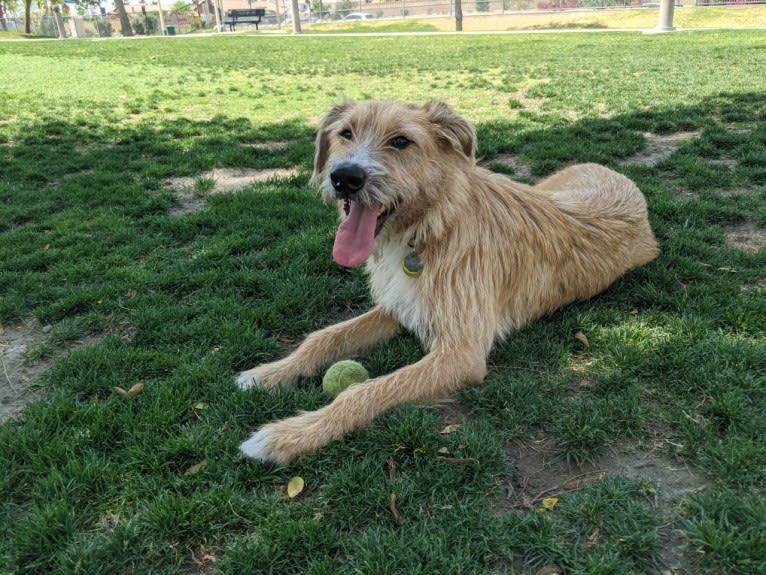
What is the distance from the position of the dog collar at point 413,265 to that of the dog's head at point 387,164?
20 cm

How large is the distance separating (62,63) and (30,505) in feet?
89.3

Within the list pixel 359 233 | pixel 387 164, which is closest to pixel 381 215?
pixel 359 233

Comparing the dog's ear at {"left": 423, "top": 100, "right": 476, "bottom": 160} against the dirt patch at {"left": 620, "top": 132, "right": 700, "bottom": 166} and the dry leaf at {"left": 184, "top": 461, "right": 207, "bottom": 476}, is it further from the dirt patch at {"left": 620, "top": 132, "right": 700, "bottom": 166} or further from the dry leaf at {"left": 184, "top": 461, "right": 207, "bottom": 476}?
Answer: the dirt patch at {"left": 620, "top": 132, "right": 700, "bottom": 166}

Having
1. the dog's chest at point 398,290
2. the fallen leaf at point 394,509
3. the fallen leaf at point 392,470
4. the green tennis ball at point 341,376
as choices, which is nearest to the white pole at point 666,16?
the dog's chest at point 398,290

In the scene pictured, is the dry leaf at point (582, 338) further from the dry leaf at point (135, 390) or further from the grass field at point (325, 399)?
the dry leaf at point (135, 390)

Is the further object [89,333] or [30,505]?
[89,333]

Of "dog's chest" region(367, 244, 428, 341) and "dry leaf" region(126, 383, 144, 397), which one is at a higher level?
"dog's chest" region(367, 244, 428, 341)

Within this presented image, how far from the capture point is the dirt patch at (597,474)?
2.65 meters

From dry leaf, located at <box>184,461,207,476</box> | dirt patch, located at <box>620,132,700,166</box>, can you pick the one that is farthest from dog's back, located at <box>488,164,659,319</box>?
dirt patch, located at <box>620,132,700,166</box>

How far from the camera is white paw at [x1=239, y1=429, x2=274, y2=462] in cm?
291

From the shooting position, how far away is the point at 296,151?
28.8 ft

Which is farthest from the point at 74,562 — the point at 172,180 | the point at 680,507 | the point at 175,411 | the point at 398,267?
the point at 172,180

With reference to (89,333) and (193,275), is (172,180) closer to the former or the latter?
(193,275)

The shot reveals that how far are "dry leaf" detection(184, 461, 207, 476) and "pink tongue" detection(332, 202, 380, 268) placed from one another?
1371mm
